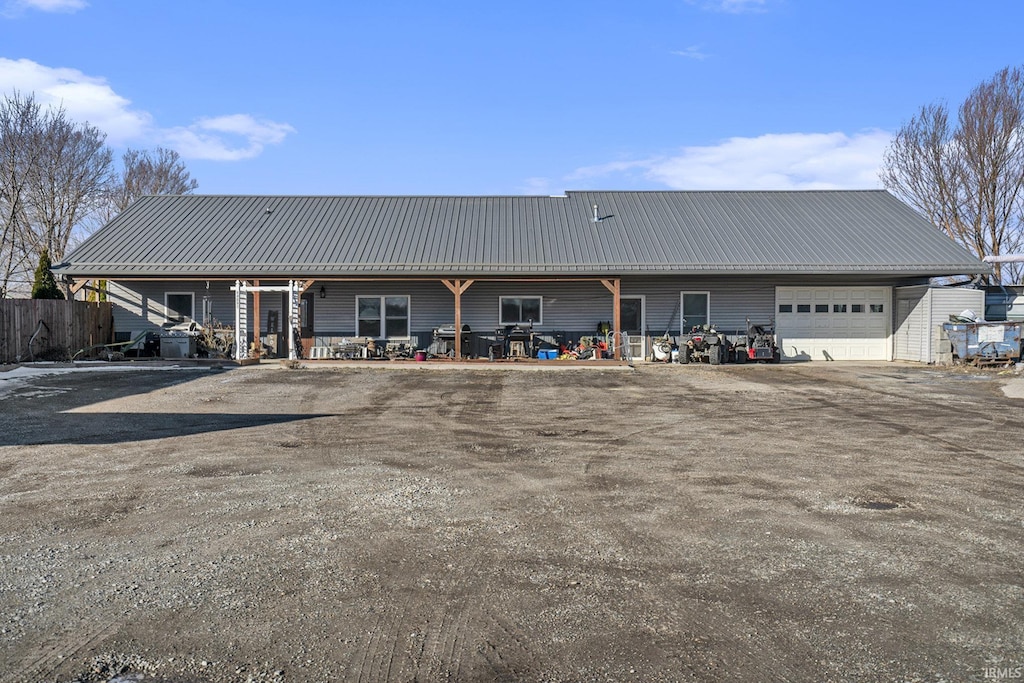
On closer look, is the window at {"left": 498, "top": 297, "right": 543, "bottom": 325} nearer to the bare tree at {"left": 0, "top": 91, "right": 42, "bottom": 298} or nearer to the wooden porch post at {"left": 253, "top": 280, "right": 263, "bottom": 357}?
the wooden porch post at {"left": 253, "top": 280, "right": 263, "bottom": 357}

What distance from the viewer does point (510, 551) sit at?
4.91m

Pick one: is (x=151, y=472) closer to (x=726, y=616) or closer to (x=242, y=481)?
(x=242, y=481)

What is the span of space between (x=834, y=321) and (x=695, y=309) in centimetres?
427

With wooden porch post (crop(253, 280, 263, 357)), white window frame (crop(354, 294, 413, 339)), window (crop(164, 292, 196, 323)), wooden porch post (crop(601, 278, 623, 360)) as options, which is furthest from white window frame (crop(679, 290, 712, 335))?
window (crop(164, 292, 196, 323))

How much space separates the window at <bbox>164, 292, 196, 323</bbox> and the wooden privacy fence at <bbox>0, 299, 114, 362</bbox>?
173 centimetres

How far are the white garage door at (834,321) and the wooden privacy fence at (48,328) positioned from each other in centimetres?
1982

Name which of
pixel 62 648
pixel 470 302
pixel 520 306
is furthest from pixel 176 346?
pixel 62 648

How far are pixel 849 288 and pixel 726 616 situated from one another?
20.9 metres

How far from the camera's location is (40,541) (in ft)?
16.5

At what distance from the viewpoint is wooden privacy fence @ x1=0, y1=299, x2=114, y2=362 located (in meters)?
17.8

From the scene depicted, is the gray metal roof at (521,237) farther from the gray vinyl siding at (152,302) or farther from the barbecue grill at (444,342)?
the barbecue grill at (444,342)

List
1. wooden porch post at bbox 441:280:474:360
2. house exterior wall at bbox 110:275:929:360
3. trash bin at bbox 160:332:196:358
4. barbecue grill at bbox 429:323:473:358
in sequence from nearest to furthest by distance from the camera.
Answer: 1. wooden porch post at bbox 441:280:474:360
2. trash bin at bbox 160:332:196:358
3. barbecue grill at bbox 429:323:473:358
4. house exterior wall at bbox 110:275:929:360

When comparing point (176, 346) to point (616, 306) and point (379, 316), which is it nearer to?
point (379, 316)

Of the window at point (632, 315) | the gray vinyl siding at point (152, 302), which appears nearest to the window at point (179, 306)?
the gray vinyl siding at point (152, 302)
